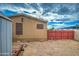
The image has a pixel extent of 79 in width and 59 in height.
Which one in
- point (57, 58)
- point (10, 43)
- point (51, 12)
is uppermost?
point (51, 12)

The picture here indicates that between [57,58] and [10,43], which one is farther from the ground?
[10,43]

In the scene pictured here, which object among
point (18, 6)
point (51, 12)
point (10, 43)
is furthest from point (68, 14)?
point (10, 43)

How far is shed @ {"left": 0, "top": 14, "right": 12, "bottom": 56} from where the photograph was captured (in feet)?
7.72

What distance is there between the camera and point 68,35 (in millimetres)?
2422

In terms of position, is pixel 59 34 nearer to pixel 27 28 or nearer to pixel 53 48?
pixel 53 48

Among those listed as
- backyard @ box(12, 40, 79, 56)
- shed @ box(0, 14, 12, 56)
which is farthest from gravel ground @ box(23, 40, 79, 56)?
shed @ box(0, 14, 12, 56)

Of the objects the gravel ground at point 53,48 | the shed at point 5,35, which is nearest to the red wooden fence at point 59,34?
the gravel ground at point 53,48

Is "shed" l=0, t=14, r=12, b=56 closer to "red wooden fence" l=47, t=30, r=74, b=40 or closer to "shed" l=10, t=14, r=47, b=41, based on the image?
"shed" l=10, t=14, r=47, b=41

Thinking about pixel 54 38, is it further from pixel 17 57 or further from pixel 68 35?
pixel 17 57

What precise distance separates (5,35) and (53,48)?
0.62 metres

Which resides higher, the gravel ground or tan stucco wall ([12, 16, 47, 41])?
tan stucco wall ([12, 16, 47, 41])

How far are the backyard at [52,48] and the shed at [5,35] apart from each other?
23 centimetres

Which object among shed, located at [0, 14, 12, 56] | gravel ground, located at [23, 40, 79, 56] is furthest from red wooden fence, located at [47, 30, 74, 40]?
shed, located at [0, 14, 12, 56]

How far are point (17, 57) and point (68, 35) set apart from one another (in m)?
0.70
